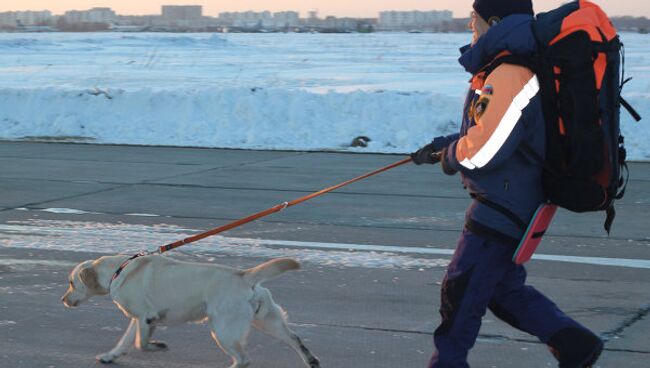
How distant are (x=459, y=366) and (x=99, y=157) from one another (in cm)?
1168

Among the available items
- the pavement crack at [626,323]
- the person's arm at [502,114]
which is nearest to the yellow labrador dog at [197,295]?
the person's arm at [502,114]

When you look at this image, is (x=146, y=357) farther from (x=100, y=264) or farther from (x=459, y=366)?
(x=459, y=366)

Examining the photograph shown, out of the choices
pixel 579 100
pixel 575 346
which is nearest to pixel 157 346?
pixel 575 346

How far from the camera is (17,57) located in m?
50.8

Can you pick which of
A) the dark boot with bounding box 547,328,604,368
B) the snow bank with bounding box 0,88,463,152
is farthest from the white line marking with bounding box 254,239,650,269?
the snow bank with bounding box 0,88,463,152

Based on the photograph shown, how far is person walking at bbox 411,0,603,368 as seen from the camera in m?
4.18

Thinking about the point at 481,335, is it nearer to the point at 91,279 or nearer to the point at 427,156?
the point at 427,156

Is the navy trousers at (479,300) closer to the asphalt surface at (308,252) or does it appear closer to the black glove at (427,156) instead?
the black glove at (427,156)

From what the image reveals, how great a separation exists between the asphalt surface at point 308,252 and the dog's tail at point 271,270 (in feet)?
2.42

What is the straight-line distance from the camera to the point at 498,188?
4.34 metres

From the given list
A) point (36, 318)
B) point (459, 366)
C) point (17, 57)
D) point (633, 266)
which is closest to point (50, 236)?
point (36, 318)

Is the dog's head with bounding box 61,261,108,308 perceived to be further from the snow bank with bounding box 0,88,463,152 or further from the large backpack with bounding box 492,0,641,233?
the snow bank with bounding box 0,88,463,152

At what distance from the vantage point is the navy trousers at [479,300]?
4.41 m

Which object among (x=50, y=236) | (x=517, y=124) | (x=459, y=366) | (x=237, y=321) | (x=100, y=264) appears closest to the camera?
(x=517, y=124)
